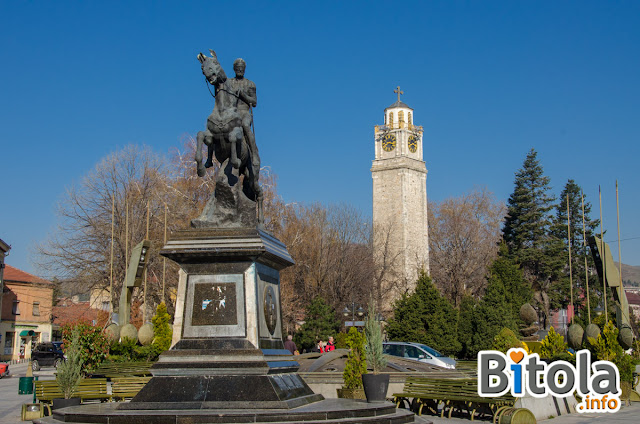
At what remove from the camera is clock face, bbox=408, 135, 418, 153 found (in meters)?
81.2

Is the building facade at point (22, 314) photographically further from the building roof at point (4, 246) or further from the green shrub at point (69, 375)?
the green shrub at point (69, 375)

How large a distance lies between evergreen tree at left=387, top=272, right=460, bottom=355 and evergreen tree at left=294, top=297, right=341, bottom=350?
10.7 ft

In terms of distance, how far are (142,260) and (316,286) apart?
22449 millimetres

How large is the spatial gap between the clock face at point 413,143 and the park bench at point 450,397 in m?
65.8

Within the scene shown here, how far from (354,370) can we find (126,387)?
14.8 feet

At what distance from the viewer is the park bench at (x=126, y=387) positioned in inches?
562

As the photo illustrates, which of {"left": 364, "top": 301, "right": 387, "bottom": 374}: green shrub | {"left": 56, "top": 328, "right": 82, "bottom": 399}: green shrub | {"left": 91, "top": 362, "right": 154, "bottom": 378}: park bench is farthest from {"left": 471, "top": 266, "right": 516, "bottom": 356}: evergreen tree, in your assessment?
{"left": 56, "top": 328, "right": 82, "bottom": 399}: green shrub

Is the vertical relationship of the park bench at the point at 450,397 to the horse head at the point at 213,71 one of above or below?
below

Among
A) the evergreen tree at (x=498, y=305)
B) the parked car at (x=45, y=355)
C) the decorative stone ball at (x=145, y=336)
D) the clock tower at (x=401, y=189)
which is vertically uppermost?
the clock tower at (x=401, y=189)

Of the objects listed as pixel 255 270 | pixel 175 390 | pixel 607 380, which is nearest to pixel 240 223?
pixel 255 270

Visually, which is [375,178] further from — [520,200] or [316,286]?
[316,286]

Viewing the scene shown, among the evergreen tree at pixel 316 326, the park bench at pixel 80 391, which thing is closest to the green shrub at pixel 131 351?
the park bench at pixel 80 391

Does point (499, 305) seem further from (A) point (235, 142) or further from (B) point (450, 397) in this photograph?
(A) point (235, 142)

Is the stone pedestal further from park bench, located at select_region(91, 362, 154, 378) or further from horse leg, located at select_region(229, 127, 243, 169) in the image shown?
park bench, located at select_region(91, 362, 154, 378)
